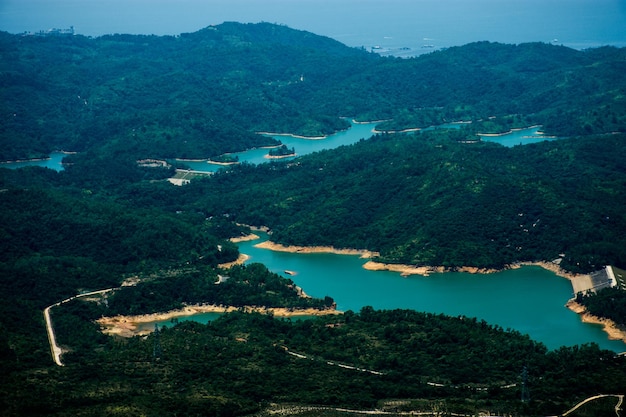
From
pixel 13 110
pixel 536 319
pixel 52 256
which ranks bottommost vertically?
pixel 536 319

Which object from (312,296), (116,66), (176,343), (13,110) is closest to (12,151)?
(13,110)

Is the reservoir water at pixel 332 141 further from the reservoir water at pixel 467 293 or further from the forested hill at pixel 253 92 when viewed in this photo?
the reservoir water at pixel 467 293

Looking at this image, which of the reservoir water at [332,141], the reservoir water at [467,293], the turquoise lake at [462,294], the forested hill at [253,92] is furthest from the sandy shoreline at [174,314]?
the forested hill at [253,92]

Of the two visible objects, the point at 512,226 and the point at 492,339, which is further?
the point at 512,226

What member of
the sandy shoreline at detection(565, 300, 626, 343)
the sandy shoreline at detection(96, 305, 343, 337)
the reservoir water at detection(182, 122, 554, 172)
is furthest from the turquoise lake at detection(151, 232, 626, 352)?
the reservoir water at detection(182, 122, 554, 172)

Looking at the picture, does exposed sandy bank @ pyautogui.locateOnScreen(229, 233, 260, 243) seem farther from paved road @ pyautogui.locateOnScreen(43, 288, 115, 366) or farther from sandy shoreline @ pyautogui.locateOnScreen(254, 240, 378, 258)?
paved road @ pyautogui.locateOnScreen(43, 288, 115, 366)

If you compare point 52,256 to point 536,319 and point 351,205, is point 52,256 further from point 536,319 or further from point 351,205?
point 536,319

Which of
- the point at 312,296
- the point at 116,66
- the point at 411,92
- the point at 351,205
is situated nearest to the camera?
the point at 312,296
